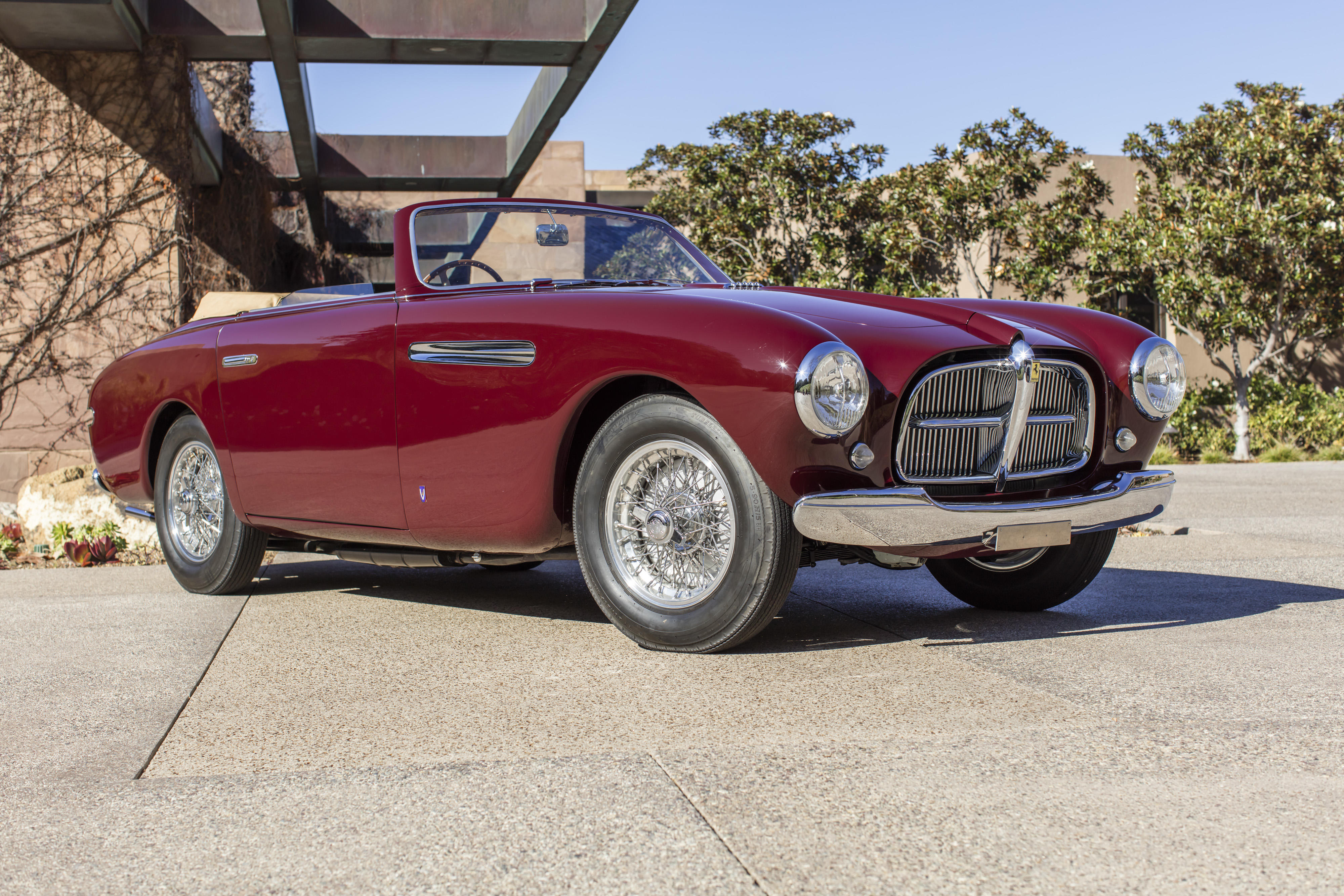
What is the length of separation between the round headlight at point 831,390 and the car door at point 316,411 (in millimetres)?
1574

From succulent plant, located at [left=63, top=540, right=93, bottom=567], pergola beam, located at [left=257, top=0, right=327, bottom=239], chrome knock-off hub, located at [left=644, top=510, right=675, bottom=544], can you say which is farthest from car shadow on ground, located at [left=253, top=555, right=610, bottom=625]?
pergola beam, located at [left=257, top=0, right=327, bottom=239]

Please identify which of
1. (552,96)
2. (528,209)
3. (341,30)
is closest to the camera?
(528,209)

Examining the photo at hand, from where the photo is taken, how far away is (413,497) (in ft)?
13.2

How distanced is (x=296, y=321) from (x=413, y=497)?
38.3 inches

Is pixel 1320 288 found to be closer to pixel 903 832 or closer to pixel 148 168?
pixel 148 168

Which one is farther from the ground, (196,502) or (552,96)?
(552,96)

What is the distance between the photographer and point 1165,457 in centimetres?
1437

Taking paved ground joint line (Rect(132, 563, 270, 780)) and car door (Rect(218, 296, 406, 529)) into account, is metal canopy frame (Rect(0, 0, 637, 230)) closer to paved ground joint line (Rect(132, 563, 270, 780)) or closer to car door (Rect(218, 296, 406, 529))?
car door (Rect(218, 296, 406, 529))

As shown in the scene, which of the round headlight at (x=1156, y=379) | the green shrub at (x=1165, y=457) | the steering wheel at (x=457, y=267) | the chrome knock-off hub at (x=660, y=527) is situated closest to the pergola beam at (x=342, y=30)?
the steering wheel at (x=457, y=267)

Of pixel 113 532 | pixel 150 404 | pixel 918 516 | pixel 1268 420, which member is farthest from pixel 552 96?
pixel 1268 420

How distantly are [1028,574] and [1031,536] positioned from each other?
995 mm

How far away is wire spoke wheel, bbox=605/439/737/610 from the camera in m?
3.42

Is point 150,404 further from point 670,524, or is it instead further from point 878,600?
point 878,600

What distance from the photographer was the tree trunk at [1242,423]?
1449cm
